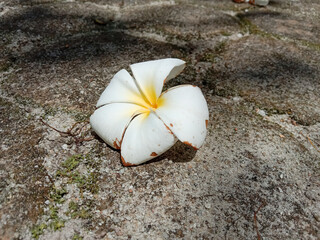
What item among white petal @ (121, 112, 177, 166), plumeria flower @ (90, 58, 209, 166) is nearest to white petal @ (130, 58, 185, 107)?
plumeria flower @ (90, 58, 209, 166)

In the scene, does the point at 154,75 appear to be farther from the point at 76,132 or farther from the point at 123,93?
the point at 76,132

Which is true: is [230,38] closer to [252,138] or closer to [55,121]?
[252,138]

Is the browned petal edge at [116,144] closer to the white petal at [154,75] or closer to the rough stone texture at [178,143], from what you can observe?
the rough stone texture at [178,143]

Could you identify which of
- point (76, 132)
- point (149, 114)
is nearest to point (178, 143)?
point (149, 114)

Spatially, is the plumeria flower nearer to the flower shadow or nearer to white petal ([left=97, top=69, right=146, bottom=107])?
white petal ([left=97, top=69, right=146, bottom=107])

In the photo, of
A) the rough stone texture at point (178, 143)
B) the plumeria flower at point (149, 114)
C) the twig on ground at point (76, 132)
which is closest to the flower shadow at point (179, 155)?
the rough stone texture at point (178, 143)

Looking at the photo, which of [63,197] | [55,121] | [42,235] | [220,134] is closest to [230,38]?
[220,134]
